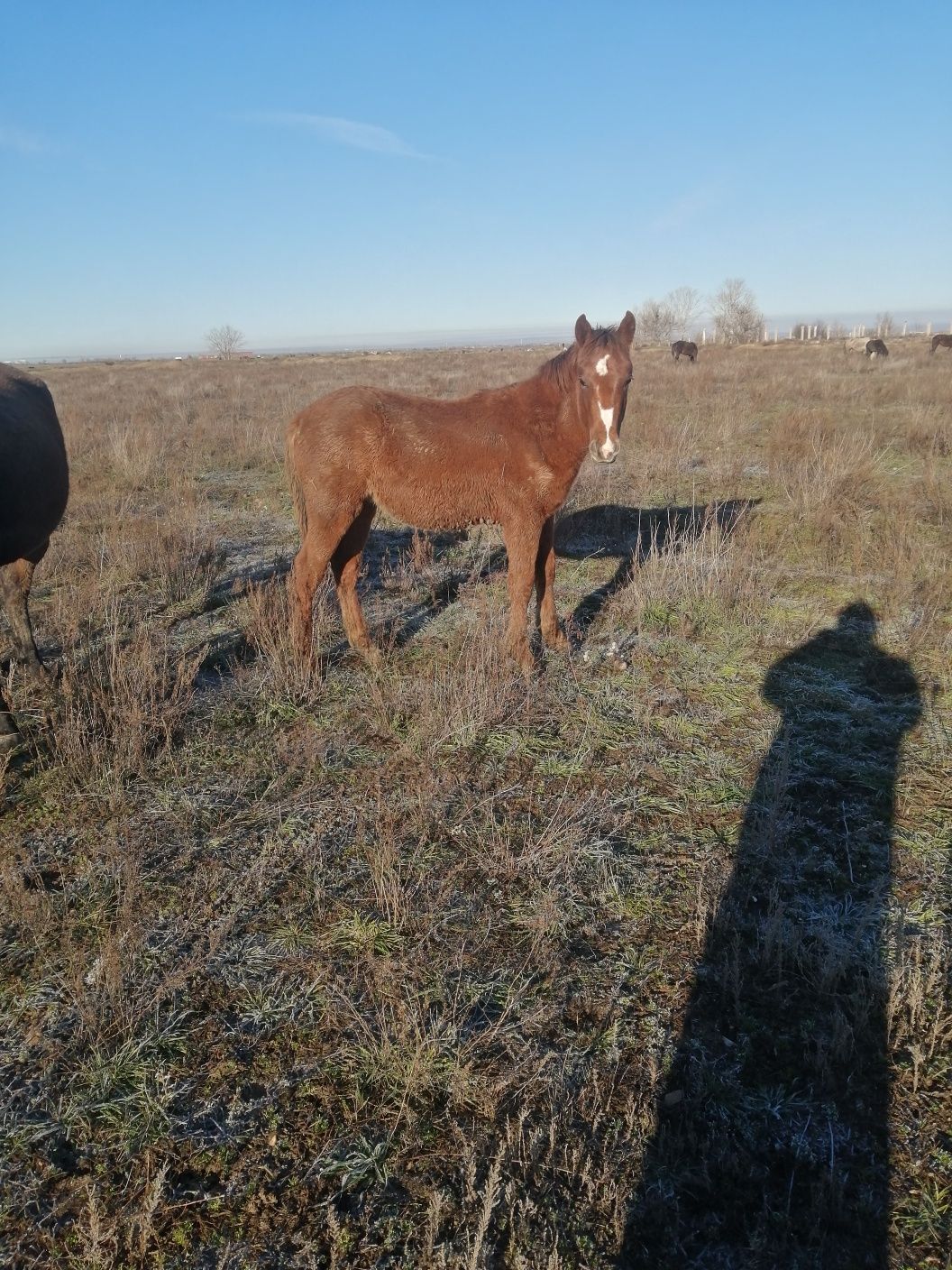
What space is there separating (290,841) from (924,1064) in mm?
2569

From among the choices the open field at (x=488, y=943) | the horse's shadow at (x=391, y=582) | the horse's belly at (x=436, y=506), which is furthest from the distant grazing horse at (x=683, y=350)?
the horse's belly at (x=436, y=506)

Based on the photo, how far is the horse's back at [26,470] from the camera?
147 inches

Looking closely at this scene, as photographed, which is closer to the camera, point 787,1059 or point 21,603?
point 787,1059

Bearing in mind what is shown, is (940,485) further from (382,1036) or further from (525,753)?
(382,1036)

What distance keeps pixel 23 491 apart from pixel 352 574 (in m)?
2.24

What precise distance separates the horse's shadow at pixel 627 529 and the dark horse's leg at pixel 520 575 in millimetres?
1517

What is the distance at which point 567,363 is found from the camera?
4570 millimetres

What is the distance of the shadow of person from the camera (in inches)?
66.3

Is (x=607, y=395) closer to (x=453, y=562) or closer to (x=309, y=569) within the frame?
(x=309, y=569)

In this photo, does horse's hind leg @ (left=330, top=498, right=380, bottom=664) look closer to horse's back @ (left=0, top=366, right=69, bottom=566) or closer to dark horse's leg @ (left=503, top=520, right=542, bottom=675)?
dark horse's leg @ (left=503, top=520, right=542, bottom=675)

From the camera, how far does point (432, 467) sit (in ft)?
15.0

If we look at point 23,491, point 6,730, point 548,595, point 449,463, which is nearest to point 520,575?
point 548,595

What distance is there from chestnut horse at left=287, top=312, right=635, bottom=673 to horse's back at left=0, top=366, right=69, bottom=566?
1575 mm

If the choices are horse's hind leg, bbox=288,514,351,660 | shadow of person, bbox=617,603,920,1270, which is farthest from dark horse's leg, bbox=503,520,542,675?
shadow of person, bbox=617,603,920,1270
